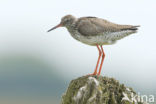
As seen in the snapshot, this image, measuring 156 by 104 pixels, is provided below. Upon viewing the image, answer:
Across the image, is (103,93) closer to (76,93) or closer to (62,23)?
(76,93)

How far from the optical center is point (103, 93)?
34.7ft

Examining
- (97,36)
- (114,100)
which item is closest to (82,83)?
(114,100)

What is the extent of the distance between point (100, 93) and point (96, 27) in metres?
3.57

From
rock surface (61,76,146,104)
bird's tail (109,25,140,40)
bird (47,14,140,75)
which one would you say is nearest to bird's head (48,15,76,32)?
bird (47,14,140,75)

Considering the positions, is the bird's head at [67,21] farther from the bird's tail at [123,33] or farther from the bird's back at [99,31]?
the bird's tail at [123,33]

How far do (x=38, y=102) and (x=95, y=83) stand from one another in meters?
62.6

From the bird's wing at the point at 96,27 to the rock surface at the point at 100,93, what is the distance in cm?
276

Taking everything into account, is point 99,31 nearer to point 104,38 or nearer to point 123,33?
point 104,38

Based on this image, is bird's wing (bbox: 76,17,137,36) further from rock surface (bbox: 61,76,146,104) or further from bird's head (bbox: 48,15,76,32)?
rock surface (bbox: 61,76,146,104)

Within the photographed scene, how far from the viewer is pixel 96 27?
13.4m

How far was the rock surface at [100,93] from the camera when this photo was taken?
10.5 m

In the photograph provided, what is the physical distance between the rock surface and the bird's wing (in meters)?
2.76

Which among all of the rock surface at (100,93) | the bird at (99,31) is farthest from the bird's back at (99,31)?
the rock surface at (100,93)

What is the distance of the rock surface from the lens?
1045cm
